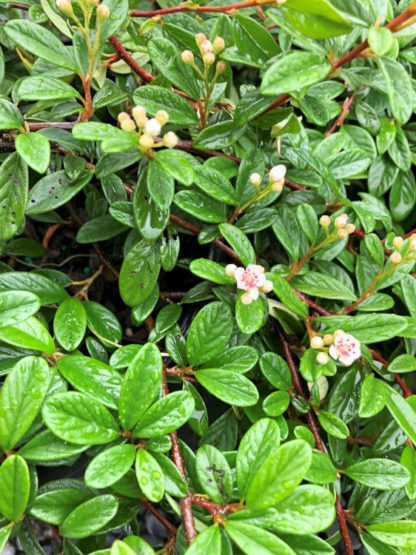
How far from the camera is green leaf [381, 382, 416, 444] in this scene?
0.84 metres

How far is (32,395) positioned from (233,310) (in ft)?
1.19

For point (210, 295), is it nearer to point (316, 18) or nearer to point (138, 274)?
point (138, 274)

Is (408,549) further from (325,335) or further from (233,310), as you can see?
(233,310)

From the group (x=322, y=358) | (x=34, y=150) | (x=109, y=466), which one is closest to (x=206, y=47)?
(x=34, y=150)

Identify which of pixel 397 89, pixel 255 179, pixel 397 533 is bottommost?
pixel 397 533

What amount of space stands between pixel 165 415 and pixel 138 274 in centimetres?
30

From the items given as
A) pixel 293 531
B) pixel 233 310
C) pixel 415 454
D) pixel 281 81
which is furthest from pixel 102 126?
pixel 415 454

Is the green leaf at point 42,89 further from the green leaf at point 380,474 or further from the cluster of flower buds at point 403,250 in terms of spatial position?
the green leaf at point 380,474

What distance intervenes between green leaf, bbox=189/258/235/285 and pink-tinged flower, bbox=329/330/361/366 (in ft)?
0.64

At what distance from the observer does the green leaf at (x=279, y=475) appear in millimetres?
608

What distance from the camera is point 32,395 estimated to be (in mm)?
666

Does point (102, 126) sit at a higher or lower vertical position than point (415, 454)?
higher

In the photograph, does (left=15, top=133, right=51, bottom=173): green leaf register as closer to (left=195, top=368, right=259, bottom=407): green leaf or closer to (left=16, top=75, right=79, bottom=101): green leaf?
(left=16, top=75, right=79, bottom=101): green leaf

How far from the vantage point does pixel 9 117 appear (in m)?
0.77
